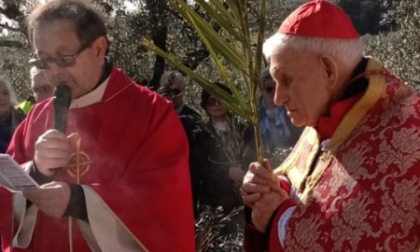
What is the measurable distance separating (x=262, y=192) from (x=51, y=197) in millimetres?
876

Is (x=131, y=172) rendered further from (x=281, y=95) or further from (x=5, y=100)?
(x=5, y=100)

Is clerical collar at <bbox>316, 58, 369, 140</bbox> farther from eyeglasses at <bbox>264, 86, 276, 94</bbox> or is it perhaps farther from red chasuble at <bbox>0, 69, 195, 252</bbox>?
eyeglasses at <bbox>264, 86, 276, 94</bbox>

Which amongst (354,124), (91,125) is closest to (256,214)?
(354,124)

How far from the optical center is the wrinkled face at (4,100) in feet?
21.2

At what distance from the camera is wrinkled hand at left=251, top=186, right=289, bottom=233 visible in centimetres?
341

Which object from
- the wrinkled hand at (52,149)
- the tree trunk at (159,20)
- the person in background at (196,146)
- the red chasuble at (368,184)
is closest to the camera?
the red chasuble at (368,184)

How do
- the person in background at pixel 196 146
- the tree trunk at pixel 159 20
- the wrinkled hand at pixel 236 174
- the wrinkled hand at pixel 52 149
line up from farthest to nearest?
the tree trunk at pixel 159 20
the person in background at pixel 196 146
the wrinkled hand at pixel 236 174
the wrinkled hand at pixel 52 149

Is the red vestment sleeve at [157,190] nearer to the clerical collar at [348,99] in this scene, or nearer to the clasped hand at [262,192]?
the clasped hand at [262,192]

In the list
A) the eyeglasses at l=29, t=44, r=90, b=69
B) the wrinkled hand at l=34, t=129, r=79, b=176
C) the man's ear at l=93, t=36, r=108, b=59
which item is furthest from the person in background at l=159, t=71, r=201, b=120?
the wrinkled hand at l=34, t=129, r=79, b=176

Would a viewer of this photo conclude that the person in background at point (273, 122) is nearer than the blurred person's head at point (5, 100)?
Yes

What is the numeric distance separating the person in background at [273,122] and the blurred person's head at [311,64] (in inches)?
112

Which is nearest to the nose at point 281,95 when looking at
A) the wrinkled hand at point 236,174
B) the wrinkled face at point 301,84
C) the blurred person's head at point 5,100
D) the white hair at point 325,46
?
the wrinkled face at point 301,84

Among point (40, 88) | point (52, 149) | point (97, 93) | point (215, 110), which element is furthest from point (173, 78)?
point (52, 149)

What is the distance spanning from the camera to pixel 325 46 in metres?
3.36
